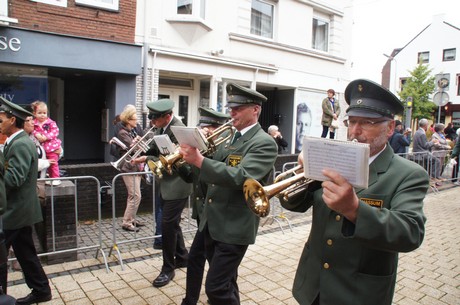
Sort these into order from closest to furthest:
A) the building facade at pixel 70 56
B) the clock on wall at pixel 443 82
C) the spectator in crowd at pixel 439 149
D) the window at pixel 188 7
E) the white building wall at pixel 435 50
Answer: the building facade at pixel 70 56 < the window at pixel 188 7 < the spectator in crowd at pixel 439 149 < the clock on wall at pixel 443 82 < the white building wall at pixel 435 50

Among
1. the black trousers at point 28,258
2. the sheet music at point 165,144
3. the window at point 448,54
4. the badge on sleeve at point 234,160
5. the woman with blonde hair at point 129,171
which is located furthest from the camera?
the window at point 448,54

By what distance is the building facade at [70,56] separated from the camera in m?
8.80

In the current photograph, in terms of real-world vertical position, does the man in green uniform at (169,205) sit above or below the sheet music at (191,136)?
below

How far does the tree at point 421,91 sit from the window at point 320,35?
26.0 meters

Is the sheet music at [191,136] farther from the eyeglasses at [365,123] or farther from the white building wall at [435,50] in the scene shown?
the white building wall at [435,50]

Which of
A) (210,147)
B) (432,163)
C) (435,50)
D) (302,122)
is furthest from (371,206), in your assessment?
(435,50)

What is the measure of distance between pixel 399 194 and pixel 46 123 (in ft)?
19.3

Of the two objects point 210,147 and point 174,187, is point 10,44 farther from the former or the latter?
point 210,147

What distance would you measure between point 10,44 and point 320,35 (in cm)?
1208

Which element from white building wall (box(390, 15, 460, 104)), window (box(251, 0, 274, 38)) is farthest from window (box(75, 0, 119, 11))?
white building wall (box(390, 15, 460, 104))

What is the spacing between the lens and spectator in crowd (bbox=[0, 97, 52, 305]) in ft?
11.8

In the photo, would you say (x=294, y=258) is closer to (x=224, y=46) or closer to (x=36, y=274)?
(x=36, y=274)

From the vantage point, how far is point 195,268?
3.61 metres

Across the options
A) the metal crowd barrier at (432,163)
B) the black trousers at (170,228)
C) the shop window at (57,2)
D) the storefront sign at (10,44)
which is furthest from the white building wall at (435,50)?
the black trousers at (170,228)
